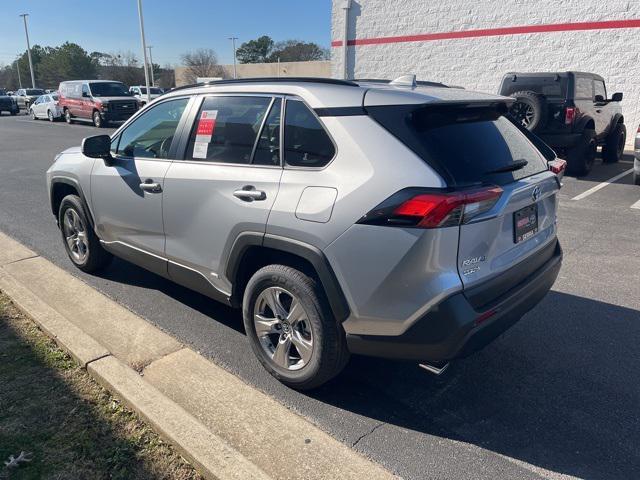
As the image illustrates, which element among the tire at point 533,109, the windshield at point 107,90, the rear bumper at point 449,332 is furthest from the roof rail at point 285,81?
the windshield at point 107,90

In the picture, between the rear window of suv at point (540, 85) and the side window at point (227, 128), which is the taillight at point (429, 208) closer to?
the side window at point (227, 128)

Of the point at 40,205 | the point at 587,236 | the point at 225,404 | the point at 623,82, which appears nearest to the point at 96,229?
the point at 225,404

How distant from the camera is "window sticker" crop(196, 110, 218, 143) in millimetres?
3529

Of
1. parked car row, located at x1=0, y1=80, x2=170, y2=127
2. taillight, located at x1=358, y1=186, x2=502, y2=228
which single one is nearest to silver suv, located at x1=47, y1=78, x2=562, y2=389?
taillight, located at x1=358, y1=186, x2=502, y2=228

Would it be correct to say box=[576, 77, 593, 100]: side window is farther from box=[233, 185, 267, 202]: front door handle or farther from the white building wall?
box=[233, 185, 267, 202]: front door handle

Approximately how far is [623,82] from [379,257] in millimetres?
16491

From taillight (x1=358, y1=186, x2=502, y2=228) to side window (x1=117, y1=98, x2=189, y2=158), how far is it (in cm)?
199

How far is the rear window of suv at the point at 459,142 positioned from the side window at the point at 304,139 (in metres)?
0.32

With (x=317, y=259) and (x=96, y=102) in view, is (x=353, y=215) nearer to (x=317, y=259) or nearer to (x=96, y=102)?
(x=317, y=259)

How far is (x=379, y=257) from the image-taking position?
2.52 metres

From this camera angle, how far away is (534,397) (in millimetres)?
3078

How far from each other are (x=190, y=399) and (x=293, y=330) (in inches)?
27.9

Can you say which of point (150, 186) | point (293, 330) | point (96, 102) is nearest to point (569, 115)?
point (150, 186)

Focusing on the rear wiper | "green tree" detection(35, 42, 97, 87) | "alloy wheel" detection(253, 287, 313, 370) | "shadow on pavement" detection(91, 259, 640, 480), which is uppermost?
"green tree" detection(35, 42, 97, 87)
